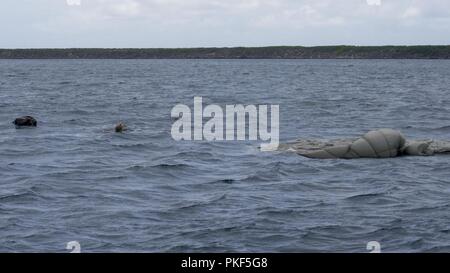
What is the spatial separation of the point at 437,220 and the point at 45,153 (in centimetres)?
1510

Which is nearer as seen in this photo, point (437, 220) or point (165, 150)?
point (437, 220)

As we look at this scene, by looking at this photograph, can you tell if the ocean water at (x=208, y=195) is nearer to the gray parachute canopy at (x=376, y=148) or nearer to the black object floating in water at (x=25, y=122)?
the gray parachute canopy at (x=376, y=148)

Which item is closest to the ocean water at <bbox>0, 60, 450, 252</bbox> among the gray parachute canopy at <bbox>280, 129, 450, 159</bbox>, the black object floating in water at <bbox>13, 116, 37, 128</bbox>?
the gray parachute canopy at <bbox>280, 129, 450, 159</bbox>

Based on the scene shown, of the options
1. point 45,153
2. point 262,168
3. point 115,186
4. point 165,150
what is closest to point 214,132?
point 165,150

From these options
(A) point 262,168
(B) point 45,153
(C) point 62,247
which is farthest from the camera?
(B) point 45,153

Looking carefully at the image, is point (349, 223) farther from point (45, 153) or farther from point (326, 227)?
point (45, 153)

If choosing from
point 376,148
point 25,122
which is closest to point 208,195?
point 376,148

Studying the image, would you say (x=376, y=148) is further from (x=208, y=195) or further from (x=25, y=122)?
(x=25, y=122)

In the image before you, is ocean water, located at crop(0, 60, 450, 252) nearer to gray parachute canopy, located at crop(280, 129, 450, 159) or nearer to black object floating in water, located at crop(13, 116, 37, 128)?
gray parachute canopy, located at crop(280, 129, 450, 159)

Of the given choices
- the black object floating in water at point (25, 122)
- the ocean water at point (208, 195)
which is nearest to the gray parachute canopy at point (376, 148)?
the ocean water at point (208, 195)

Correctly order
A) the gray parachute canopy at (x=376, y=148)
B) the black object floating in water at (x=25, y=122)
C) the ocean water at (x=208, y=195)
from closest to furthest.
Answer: the ocean water at (x=208, y=195)
the gray parachute canopy at (x=376, y=148)
the black object floating in water at (x=25, y=122)

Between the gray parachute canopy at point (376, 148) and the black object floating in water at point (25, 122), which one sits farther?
the black object floating in water at point (25, 122)

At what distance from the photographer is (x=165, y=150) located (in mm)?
28438
